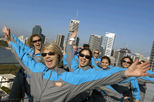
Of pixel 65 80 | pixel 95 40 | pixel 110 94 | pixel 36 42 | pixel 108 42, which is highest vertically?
pixel 36 42

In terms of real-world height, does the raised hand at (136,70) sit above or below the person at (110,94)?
above

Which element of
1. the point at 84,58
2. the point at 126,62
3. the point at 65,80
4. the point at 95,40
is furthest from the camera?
the point at 95,40

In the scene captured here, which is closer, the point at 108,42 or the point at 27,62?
the point at 27,62

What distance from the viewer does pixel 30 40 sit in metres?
2.85

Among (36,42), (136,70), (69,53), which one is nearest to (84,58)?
(69,53)

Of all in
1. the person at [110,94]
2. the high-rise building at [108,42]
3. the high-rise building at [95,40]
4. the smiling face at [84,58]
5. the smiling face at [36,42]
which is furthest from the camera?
the high-rise building at [108,42]

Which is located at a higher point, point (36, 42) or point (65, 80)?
point (36, 42)

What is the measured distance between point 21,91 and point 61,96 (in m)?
1.05

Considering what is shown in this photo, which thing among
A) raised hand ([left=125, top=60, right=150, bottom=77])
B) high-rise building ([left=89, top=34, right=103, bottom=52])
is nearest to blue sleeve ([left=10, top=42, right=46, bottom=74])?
raised hand ([left=125, top=60, right=150, bottom=77])

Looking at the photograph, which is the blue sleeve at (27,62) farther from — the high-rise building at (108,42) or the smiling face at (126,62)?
the high-rise building at (108,42)

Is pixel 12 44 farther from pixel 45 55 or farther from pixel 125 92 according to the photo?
pixel 125 92

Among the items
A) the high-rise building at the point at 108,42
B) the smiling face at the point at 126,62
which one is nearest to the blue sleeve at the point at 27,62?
the smiling face at the point at 126,62

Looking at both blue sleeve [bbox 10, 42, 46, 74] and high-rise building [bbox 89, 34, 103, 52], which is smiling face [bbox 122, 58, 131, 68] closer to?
blue sleeve [bbox 10, 42, 46, 74]

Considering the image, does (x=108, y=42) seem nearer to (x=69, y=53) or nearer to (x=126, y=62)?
(x=126, y=62)
